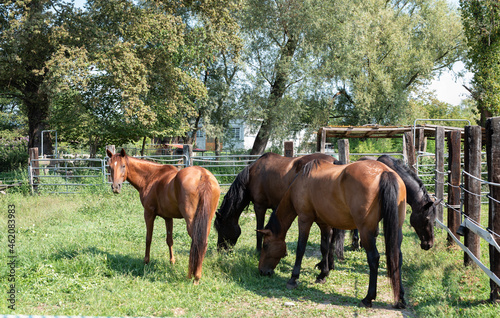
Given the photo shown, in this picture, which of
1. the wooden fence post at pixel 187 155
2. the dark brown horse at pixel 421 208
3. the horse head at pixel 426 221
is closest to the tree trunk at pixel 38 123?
the wooden fence post at pixel 187 155

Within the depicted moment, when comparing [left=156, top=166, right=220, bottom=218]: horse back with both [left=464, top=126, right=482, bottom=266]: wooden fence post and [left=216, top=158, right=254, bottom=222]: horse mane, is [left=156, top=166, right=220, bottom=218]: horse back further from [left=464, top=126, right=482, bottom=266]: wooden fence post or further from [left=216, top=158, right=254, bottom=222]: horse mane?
[left=464, top=126, right=482, bottom=266]: wooden fence post

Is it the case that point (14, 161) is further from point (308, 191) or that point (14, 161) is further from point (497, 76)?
point (497, 76)

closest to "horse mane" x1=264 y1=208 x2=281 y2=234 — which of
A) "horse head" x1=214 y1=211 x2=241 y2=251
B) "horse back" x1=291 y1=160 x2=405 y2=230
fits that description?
"horse back" x1=291 y1=160 x2=405 y2=230

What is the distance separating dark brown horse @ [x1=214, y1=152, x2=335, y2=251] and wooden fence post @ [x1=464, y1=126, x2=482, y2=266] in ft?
6.63

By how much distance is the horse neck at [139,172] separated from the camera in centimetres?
575

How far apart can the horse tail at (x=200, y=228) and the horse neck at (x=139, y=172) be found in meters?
1.20

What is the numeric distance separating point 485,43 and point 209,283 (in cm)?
1971

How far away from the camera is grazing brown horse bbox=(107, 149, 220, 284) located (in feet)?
15.8

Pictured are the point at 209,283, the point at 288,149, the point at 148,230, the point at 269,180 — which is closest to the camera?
the point at 209,283

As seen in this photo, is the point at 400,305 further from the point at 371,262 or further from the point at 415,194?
the point at 415,194

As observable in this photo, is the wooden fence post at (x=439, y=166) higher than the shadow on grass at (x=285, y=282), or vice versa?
the wooden fence post at (x=439, y=166)

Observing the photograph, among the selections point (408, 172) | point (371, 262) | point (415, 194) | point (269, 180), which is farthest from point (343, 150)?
point (371, 262)

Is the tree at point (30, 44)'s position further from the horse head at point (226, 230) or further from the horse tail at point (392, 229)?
the horse tail at point (392, 229)

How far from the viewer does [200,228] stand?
4.82 meters
